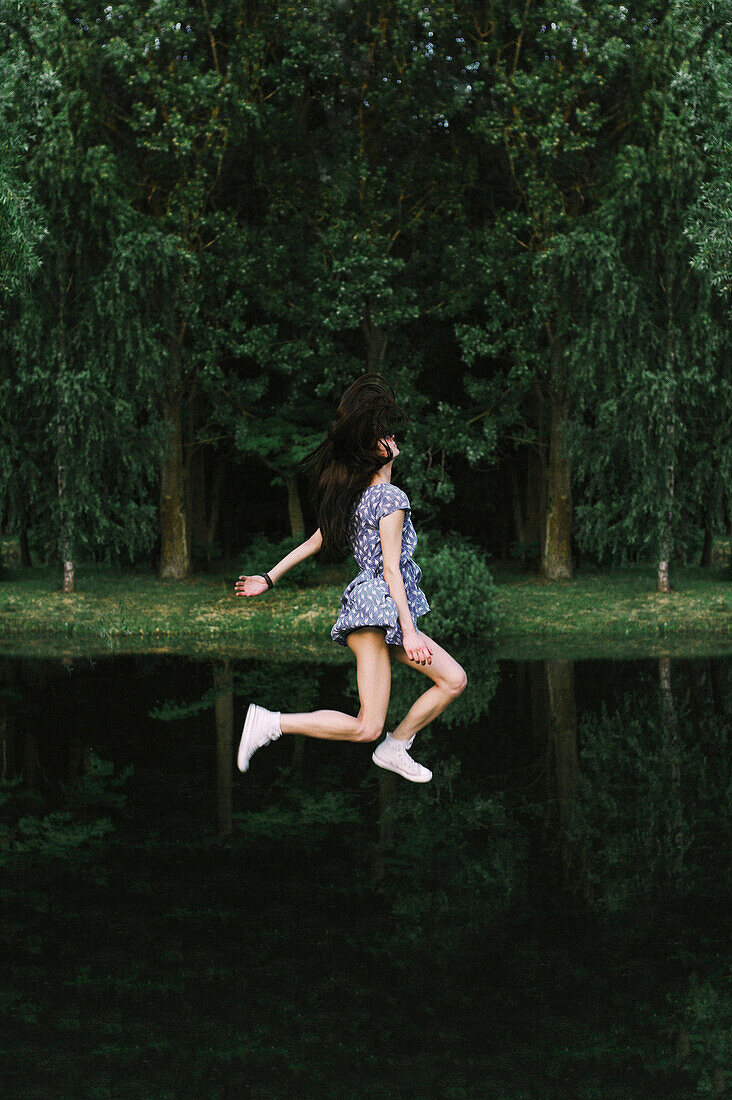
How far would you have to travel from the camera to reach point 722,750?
339 inches

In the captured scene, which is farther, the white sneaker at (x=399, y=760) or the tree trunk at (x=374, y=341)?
Answer: the tree trunk at (x=374, y=341)

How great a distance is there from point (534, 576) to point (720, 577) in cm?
429

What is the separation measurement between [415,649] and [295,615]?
13219 millimetres

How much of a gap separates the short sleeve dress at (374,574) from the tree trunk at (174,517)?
2057 centimetres

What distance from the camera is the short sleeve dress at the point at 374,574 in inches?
244

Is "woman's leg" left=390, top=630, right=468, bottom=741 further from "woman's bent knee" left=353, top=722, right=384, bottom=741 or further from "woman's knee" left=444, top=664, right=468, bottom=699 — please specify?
"woman's bent knee" left=353, top=722, right=384, bottom=741

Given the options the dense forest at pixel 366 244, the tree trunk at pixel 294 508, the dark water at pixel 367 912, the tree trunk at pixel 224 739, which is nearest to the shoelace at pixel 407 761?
the dark water at pixel 367 912

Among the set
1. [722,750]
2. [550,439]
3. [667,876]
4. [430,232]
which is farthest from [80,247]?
[667,876]

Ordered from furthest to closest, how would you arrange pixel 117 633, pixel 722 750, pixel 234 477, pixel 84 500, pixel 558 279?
pixel 234 477 → pixel 558 279 → pixel 84 500 → pixel 117 633 → pixel 722 750

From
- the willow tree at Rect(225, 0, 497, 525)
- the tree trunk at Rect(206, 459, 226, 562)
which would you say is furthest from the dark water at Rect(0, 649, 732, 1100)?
the tree trunk at Rect(206, 459, 226, 562)

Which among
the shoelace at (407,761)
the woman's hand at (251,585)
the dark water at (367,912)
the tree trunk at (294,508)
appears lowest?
the dark water at (367,912)

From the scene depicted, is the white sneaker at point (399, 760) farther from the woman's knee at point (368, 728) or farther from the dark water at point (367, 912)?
the woman's knee at point (368, 728)

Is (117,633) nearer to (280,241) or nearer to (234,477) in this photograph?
(280,241)

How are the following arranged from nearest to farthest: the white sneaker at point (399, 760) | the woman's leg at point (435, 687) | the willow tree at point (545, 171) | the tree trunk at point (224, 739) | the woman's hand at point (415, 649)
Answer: the woman's hand at point (415, 649), the woman's leg at point (435, 687), the white sneaker at point (399, 760), the tree trunk at point (224, 739), the willow tree at point (545, 171)
